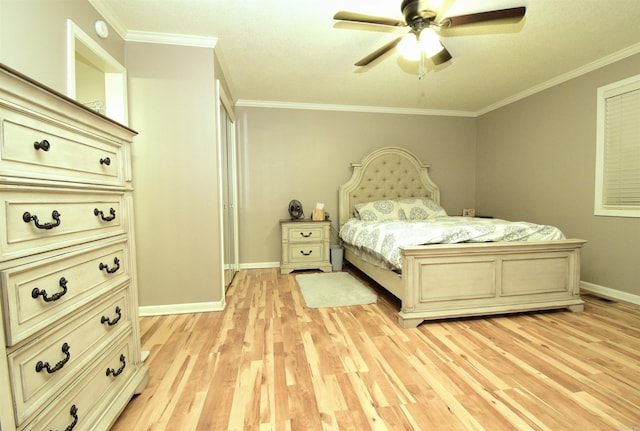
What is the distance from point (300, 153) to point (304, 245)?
1.36 m

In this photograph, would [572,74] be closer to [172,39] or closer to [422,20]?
[422,20]

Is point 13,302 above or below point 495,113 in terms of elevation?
below

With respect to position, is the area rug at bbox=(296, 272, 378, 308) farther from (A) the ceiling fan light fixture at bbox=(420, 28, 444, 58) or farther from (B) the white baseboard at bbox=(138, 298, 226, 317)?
(A) the ceiling fan light fixture at bbox=(420, 28, 444, 58)

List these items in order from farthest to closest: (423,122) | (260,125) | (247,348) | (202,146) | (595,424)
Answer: (423,122) < (260,125) < (202,146) < (247,348) < (595,424)

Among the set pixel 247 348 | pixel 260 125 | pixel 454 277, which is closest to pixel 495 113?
pixel 454 277

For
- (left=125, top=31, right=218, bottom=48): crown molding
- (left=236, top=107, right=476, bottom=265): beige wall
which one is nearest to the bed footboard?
(left=236, top=107, right=476, bottom=265): beige wall

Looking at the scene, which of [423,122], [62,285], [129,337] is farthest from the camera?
[423,122]

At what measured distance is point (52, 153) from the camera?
2.83 ft

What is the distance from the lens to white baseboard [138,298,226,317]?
2.41m

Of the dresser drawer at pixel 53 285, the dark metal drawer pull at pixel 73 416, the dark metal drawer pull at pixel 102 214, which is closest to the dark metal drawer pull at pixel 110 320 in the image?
the dresser drawer at pixel 53 285

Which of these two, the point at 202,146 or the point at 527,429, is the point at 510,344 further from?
the point at 202,146

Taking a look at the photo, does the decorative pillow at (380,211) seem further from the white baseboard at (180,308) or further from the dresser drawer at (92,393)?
the dresser drawer at (92,393)

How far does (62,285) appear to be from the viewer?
2.92 feet

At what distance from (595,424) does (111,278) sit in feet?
7.08
